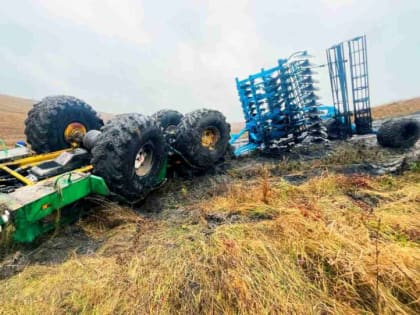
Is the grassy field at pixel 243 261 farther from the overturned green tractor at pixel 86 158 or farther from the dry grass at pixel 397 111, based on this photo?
the dry grass at pixel 397 111

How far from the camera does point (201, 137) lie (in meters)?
4.60

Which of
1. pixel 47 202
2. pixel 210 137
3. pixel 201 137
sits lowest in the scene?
pixel 210 137

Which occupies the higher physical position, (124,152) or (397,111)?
(124,152)

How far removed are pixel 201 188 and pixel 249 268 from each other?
2566 millimetres

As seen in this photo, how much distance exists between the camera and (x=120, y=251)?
243 centimetres

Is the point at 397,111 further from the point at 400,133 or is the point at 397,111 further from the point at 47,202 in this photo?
the point at 47,202

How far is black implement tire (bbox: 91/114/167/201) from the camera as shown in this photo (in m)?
3.05

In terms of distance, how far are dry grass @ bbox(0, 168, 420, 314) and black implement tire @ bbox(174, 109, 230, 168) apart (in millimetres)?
1748

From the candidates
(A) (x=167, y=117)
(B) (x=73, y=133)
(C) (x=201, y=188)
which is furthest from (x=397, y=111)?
(B) (x=73, y=133)

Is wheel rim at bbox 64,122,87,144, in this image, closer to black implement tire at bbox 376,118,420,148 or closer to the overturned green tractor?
the overturned green tractor

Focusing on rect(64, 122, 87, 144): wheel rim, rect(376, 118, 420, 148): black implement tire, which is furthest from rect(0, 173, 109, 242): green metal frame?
rect(376, 118, 420, 148): black implement tire

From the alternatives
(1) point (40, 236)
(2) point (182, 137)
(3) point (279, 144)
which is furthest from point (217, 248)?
(3) point (279, 144)

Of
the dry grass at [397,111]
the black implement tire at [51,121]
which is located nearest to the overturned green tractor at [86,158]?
the black implement tire at [51,121]

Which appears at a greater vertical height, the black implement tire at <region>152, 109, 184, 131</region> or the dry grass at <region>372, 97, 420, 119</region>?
the black implement tire at <region>152, 109, 184, 131</region>
